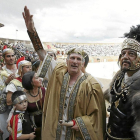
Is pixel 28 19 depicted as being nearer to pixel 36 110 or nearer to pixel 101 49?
pixel 36 110

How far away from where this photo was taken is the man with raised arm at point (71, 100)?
205 centimetres

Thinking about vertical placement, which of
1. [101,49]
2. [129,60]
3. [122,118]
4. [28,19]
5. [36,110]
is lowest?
[36,110]

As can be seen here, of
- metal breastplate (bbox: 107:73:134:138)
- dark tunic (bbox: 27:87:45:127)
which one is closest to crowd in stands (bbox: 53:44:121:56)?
dark tunic (bbox: 27:87:45:127)

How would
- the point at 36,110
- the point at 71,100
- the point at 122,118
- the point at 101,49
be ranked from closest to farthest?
the point at 122,118 < the point at 71,100 < the point at 36,110 < the point at 101,49

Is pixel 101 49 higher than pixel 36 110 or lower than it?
higher

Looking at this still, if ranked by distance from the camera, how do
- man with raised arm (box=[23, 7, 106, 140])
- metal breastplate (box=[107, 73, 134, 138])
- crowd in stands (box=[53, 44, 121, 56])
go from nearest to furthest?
metal breastplate (box=[107, 73, 134, 138]) → man with raised arm (box=[23, 7, 106, 140]) → crowd in stands (box=[53, 44, 121, 56])

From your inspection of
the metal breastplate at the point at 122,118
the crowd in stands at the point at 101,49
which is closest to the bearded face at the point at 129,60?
the metal breastplate at the point at 122,118

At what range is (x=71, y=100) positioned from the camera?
2.10m

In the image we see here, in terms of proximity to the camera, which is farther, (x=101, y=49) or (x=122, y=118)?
(x=101, y=49)

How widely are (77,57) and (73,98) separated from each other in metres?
0.52

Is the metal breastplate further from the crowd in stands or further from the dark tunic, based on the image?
the crowd in stands

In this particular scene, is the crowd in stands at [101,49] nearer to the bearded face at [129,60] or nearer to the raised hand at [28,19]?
the raised hand at [28,19]

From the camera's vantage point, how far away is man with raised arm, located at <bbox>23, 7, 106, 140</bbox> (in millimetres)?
2053

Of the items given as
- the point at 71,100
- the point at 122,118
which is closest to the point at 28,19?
the point at 71,100
